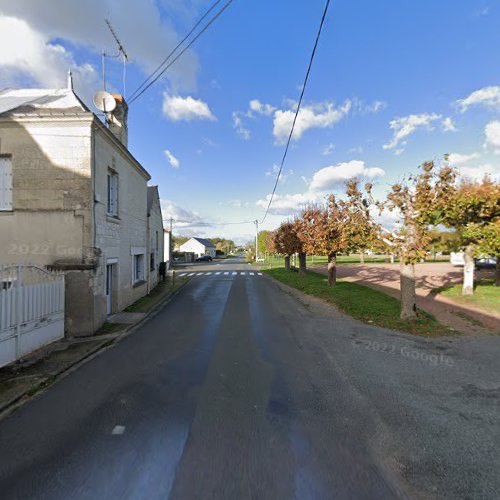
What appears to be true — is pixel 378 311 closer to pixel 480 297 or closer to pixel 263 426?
pixel 480 297

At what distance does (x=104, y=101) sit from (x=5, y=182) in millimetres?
5084

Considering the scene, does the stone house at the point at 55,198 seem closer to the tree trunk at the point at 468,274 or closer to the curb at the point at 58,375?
the curb at the point at 58,375

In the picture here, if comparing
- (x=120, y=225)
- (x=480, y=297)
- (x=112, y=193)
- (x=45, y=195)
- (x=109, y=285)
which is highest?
(x=112, y=193)

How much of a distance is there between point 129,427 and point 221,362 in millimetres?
2215

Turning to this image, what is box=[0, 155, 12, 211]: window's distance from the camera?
23.3ft

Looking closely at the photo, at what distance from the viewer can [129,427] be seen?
3250 millimetres

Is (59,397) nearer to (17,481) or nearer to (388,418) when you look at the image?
(17,481)

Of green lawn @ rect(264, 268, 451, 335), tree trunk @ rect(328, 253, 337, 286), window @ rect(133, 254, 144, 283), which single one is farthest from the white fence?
tree trunk @ rect(328, 253, 337, 286)

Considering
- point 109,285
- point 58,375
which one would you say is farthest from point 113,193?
point 58,375

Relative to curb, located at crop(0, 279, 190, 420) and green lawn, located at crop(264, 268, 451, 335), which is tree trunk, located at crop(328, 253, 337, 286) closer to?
green lawn, located at crop(264, 268, 451, 335)

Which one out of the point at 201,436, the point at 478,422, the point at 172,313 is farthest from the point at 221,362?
the point at 172,313

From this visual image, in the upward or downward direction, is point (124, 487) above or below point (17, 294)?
below

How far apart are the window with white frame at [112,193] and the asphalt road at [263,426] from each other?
16.6 feet

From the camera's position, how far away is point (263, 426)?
10.8 feet
